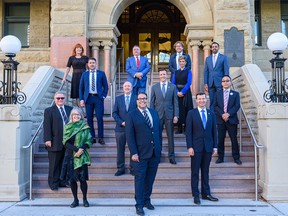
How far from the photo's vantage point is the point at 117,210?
261 inches

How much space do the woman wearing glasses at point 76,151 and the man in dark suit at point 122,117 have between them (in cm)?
132

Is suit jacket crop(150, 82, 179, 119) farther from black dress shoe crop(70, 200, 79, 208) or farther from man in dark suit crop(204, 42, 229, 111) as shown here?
black dress shoe crop(70, 200, 79, 208)

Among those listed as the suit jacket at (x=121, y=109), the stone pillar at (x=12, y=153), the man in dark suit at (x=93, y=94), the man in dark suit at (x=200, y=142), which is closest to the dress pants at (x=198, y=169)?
the man in dark suit at (x=200, y=142)

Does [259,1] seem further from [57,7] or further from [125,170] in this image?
[125,170]

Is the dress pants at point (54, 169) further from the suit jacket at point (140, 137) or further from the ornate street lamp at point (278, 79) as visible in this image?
the ornate street lamp at point (278, 79)

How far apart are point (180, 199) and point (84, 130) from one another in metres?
2.31

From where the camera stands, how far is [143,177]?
21.0ft

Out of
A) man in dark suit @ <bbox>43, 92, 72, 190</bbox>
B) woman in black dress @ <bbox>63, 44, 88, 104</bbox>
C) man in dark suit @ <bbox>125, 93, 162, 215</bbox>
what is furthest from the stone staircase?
woman in black dress @ <bbox>63, 44, 88, 104</bbox>

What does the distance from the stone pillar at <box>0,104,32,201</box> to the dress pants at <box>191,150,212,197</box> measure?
3.35m

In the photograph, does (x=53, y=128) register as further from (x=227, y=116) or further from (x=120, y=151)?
(x=227, y=116)

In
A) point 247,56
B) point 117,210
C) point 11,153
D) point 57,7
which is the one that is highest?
point 57,7

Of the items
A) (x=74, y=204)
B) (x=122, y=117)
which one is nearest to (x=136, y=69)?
(x=122, y=117)

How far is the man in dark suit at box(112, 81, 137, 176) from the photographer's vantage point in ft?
26.4

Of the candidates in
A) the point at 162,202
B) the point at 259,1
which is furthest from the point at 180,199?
the point at 259,1
